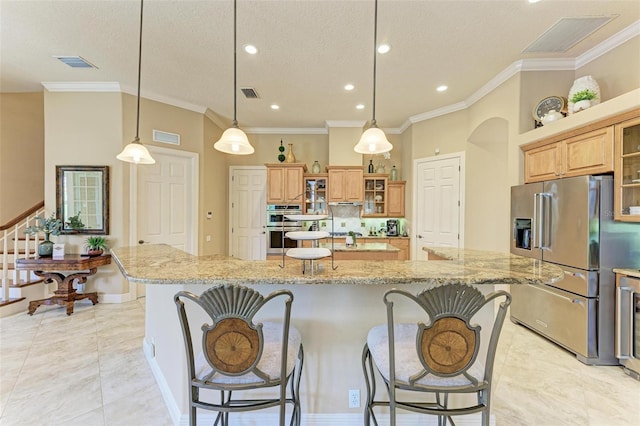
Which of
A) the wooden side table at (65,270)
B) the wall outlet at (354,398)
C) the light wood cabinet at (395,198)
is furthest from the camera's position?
the light wood cabinet at (395,198)

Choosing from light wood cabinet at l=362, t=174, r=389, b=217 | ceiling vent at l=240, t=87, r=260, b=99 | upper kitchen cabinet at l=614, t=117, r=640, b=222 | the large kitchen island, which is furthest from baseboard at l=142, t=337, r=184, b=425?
light wood cabinet at l=362, t=174, r=389, b=217

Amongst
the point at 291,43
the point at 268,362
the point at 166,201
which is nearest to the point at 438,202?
the point at 291,43

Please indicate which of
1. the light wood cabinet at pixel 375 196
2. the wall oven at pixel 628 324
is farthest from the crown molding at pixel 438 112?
the wall oven at pixel 628 324

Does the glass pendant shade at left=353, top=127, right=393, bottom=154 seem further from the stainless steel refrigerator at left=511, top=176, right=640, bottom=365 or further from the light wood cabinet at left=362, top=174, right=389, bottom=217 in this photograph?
the light wood cabinet at left=362, top=174, right=389, bottom=217

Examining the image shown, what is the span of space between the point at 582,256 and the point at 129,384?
413 cm

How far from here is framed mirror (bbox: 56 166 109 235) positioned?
13.0 ft

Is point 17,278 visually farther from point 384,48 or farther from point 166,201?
point 384,48

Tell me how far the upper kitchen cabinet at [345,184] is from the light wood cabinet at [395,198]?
0.61 metres

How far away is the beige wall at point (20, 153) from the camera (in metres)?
4.45

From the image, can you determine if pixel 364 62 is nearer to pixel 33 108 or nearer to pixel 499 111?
pixel 499 111

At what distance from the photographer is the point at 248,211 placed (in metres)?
6.02

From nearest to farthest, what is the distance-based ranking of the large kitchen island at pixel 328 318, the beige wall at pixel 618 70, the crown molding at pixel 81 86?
the large kitchen island at pixel 328 318, the beige wall at pixel 618 70, the crown molding at pixel 81 86

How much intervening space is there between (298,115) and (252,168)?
5.27 ft

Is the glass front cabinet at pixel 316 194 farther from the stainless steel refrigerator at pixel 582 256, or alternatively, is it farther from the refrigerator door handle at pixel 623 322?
the refrigerator door handle at pixel 623 322
